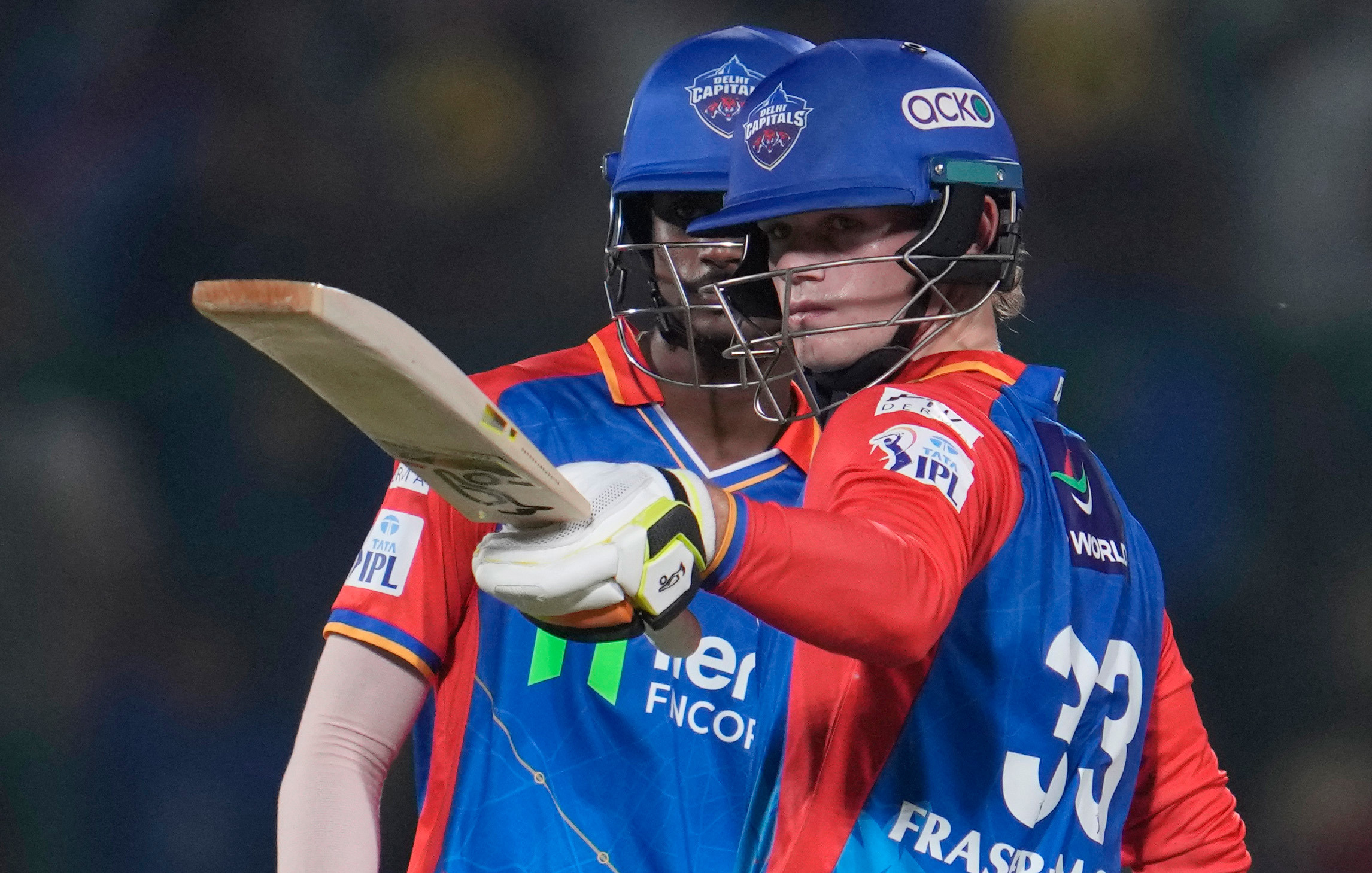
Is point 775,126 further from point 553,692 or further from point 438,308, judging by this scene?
point 438,308

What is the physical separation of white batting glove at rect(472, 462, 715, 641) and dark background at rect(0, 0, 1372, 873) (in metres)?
1.95

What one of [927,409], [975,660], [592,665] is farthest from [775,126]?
[592,665]

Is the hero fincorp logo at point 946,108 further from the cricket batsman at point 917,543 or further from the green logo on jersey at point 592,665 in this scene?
the green logo on jersey at point 592,665

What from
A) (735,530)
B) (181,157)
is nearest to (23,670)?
(181,157)

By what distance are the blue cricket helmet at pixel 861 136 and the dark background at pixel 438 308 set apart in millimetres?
1473

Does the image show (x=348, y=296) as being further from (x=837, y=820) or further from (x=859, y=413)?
(x=837, y=820)

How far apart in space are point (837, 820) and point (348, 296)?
683 millimetres

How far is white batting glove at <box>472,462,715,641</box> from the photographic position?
861mm

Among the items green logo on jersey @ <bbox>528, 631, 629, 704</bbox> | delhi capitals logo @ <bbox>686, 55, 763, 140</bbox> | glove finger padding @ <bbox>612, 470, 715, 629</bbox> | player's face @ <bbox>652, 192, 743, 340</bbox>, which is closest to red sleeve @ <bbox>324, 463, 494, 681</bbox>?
green logo on jersey @ <bbox>528, 631, 629, 704</bbox>

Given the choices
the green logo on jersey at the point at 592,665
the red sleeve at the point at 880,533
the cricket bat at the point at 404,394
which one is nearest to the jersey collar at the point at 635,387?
the green logo on jersey at the point at 592,665

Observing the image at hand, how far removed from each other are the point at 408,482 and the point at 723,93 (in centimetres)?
67

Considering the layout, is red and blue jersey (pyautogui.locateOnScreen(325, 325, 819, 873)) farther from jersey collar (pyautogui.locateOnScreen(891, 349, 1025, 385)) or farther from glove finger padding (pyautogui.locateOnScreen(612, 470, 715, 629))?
glove finger padding (pyautogui.locateOnScreen(612, 470, 715, 629))

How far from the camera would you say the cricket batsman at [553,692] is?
1544 millimetres

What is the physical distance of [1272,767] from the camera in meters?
2.68
